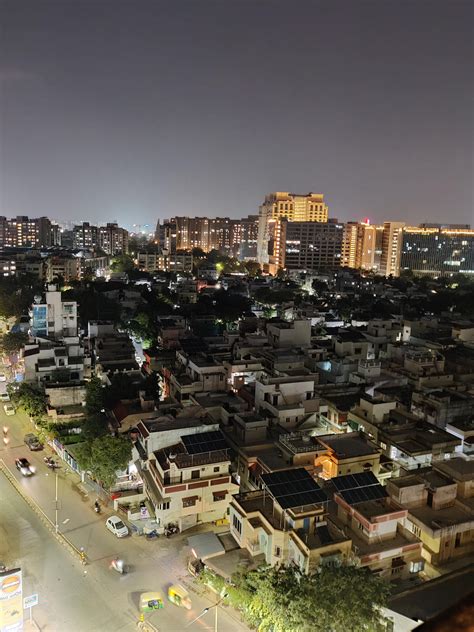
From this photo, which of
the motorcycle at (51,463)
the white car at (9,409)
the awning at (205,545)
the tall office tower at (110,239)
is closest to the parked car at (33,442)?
the motorcycle at (51,463)

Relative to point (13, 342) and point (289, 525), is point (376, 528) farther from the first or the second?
point (13, 342)

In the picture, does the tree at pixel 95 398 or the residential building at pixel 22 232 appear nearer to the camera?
the tree at pixel 95 398

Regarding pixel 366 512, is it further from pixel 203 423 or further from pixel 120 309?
pixel 120 309

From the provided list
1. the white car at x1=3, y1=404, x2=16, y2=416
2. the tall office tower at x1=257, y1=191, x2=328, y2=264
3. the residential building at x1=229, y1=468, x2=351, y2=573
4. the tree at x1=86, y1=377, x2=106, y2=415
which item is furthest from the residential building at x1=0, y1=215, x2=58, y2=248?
the residential building at x1=229, y1=468, x2=351, y2=573

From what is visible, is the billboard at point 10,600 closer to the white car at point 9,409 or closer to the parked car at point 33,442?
the parked car at point 33,442

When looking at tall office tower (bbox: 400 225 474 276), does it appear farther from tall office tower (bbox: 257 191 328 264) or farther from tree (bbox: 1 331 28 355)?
tree (bbox: 1 331 28 355)

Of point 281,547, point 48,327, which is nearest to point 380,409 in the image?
point 281,547

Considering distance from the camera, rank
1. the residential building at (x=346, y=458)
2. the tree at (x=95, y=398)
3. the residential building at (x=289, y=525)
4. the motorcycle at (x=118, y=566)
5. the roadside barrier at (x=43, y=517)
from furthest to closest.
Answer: the tree at (x=95, y=398)
the residential building at (x=346, y=458)
the roadside barrier at (x=43, y=517)
the motorcycle at (x=118, y=566)
the residential building at (x=289, y=525)
